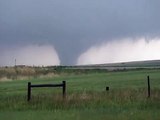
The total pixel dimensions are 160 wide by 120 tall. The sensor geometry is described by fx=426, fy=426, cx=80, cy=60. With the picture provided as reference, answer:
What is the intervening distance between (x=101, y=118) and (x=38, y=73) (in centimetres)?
8273

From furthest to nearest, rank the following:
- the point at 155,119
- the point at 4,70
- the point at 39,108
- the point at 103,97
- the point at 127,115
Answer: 1. the point at 4,70
2. the point at 103,97
3. the point at 39,108
4. the point at 127,115
5. the point at 155,119

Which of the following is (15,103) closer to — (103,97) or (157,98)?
(103,97)

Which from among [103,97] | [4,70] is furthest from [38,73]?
[103,97]

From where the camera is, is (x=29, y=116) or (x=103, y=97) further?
(x=103, y=97)

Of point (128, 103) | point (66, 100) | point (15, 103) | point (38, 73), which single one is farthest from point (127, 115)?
point (38, 73)

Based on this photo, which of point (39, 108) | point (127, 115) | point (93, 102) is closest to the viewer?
point (127, 115)

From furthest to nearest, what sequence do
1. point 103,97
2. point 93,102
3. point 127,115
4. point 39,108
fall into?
point 103,97, point 93,102, point 39,108, point 127,115

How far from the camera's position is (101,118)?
695 inches

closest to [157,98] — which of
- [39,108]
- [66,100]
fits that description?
[66,100]

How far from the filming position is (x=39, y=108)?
78.6 feet

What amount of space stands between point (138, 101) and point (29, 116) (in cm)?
834

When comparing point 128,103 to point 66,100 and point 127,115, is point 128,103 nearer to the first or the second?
Result: point 66,100

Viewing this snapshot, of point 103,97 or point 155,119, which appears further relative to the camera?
point 103,97

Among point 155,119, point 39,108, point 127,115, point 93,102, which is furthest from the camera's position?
point 93,102
